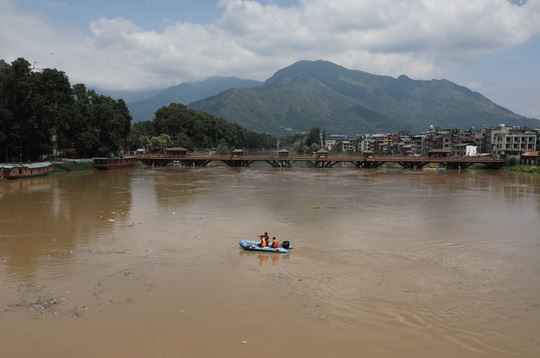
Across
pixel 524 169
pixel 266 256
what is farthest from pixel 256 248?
pixel 524 169

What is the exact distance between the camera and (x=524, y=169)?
68.2 meters

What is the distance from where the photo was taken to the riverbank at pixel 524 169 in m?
65.7

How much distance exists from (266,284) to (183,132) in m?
102

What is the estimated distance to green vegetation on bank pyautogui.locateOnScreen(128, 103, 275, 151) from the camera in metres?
104

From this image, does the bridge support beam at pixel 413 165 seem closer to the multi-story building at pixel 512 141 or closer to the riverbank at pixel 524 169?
the riverbank at pixel 524 169

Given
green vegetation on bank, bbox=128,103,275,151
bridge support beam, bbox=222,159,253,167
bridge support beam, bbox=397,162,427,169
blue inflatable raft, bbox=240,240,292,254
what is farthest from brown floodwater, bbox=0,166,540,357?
Result: green vegetation on bank, bbox=128,103,275,151

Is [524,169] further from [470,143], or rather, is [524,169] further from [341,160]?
[470,143]

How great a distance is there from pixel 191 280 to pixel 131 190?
1132 inches

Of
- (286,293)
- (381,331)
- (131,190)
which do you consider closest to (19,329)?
(286,293)

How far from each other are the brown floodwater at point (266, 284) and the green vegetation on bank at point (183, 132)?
77722mm

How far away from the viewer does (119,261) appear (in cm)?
1596

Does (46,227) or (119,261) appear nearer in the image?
(119,261)

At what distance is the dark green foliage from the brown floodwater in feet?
91.5

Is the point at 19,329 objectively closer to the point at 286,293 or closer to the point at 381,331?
the point at 286,293
